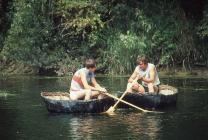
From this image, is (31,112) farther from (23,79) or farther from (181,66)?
(181,66)

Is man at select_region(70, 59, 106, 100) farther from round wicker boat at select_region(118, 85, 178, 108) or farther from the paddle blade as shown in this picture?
round wicker boat at select_region(118, 85, 178, 108)

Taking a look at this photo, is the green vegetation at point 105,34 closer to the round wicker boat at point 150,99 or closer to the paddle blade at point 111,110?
the round wicker boat at point 150,99

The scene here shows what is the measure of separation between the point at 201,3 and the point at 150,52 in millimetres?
3559

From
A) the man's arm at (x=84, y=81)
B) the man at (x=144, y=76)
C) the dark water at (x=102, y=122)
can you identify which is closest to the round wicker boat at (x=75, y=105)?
the dark water at (x=102, y=122)

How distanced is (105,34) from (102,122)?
16482 millimetres

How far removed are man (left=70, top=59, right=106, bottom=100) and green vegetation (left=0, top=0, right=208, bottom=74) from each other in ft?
40.8

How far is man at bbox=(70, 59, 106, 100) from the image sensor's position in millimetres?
17625

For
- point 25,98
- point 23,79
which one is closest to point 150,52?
point 23,79

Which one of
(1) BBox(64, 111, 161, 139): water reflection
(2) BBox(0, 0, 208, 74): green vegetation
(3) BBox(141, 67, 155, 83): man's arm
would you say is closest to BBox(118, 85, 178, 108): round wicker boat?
(3) BBox(141, 67, 155, 83): man's arm

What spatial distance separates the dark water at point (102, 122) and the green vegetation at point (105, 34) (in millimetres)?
8423

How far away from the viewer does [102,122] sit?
16031mm

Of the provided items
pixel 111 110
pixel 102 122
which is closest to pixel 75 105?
pixel 111 110

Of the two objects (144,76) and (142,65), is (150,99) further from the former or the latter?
(142,65)

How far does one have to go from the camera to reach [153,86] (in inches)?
755
